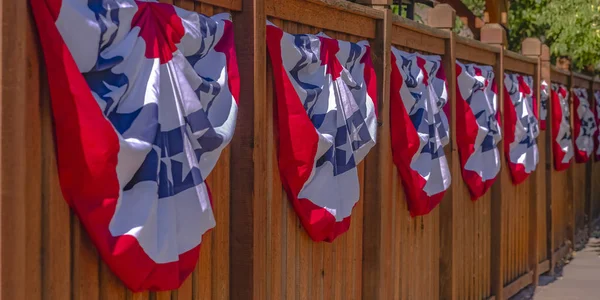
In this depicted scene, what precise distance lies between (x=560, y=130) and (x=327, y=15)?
22.7 ft

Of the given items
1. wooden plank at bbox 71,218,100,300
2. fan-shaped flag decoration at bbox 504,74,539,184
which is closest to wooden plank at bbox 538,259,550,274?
fan-shaped flag decoration at bbox 504,74,539,184

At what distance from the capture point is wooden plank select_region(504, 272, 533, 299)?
893cm

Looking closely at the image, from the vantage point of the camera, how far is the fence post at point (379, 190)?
544 centimetres

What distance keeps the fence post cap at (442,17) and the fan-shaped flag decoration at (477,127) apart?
347 mm

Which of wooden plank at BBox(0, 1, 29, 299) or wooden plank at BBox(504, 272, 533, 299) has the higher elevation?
wooden plank at BBox(0, 1, 29, 299)

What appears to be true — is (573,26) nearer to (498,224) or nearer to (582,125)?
(582,125)

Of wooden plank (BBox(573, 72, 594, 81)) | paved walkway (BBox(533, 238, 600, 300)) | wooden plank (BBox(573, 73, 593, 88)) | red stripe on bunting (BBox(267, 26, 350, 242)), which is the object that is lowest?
paved walkway (BBox(533, 238, 600, 300))

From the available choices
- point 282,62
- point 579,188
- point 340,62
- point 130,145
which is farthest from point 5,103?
point 579,188

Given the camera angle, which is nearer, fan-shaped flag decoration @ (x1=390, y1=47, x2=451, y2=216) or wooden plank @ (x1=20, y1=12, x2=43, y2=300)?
wooden plank @ (x1=20, y1=12, x2=43, y2=300)

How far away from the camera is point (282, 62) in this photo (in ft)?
14.1

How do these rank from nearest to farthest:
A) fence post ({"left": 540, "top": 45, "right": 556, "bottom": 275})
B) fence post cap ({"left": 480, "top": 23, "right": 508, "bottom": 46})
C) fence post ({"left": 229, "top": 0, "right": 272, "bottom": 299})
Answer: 1. fence post ({"left": 229, "top": 0, "right": 272, "bottom": 299})
2. fence post cap ({"left": 480, "top": 23, "right": 508, "bottom": 46})
3. fence post ({"left": 540, "top": 45, "right": 556, "bottom": 275})

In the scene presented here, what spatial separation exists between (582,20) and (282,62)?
8.27m

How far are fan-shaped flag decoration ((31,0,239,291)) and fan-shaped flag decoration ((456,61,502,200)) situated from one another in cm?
391

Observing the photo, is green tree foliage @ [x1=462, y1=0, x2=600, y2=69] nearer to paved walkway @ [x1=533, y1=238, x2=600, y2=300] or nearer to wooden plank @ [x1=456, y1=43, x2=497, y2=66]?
paved walkway @ [x1=533, y1=238, x2=600, y2=300]
